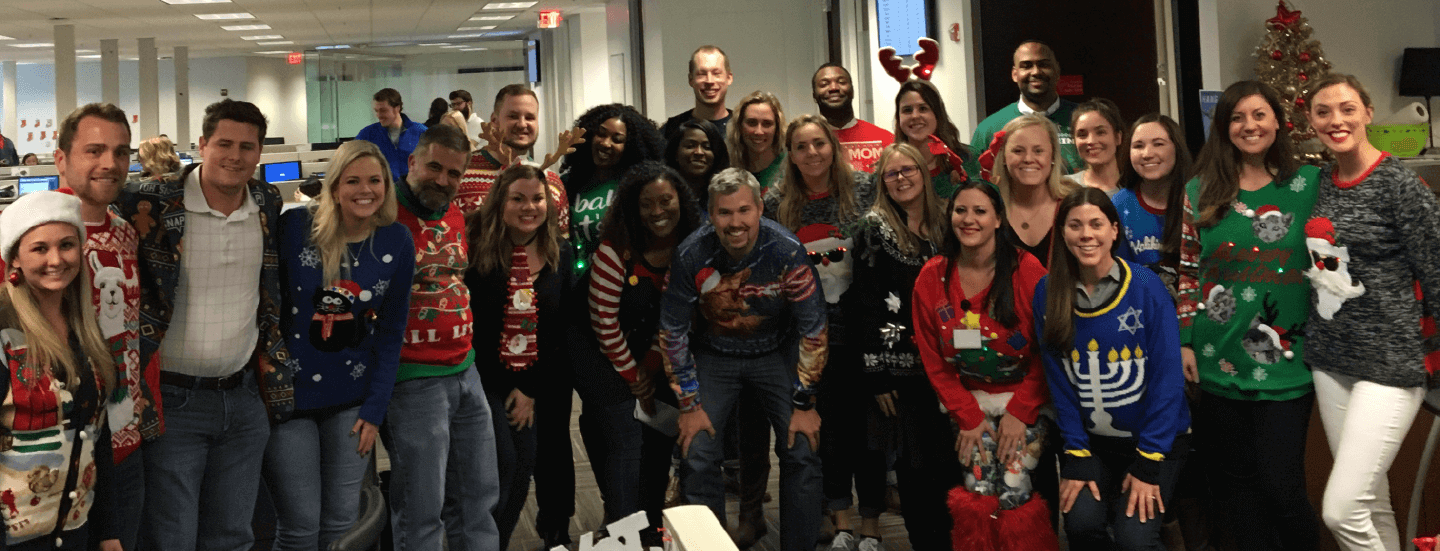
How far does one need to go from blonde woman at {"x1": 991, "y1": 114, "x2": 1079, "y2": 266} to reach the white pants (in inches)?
34.7

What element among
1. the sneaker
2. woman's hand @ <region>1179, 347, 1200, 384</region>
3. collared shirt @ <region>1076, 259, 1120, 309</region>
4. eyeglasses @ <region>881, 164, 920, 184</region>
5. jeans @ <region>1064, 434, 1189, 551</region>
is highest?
eyeglasses @ <region>881, 164, 920, 184</region>

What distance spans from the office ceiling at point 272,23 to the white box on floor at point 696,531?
11890 millimetres

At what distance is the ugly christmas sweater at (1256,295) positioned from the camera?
109 inches

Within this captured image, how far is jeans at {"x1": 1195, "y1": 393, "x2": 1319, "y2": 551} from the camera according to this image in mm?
2736

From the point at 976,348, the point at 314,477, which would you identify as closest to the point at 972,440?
the point at 976,348

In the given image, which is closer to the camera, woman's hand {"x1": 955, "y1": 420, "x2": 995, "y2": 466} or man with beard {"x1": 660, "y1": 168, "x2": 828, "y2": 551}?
woman's hand {"x1": 955, "y1": 420, "x2": 995, "y2": 466}

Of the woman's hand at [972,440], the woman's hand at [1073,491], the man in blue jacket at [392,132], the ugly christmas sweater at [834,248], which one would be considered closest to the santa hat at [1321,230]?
the woman's hand at [1073,491]

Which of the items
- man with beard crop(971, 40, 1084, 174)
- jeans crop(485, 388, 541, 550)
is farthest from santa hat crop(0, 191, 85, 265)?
man with beard crop(971, 40, 1084, 174)

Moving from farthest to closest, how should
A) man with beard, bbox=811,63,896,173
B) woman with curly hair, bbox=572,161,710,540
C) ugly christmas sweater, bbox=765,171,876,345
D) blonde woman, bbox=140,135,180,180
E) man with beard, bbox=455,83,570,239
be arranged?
blonde woman, bbox=140,135,180,180
man with beard, bbox=811,63,896,173
man with beard, bbox=455,83,570,239
ugly christmas sweater, bbox=765,171,876,345
woman with curly hair, bbox=572,161,710,540

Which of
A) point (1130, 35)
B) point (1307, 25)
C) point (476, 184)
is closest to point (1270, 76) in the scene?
point (1307, 25)

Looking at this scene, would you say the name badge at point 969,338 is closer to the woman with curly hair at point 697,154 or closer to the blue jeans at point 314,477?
the woman with curly hair at point 697,154

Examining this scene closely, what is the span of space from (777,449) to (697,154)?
3.43ft

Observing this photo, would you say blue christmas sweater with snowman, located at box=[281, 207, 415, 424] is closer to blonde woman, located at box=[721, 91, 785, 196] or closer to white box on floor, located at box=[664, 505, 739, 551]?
blonde woman, located at box=[721, 91, 785, 196]

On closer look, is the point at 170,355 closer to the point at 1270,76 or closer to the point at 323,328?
the point at 323,328
